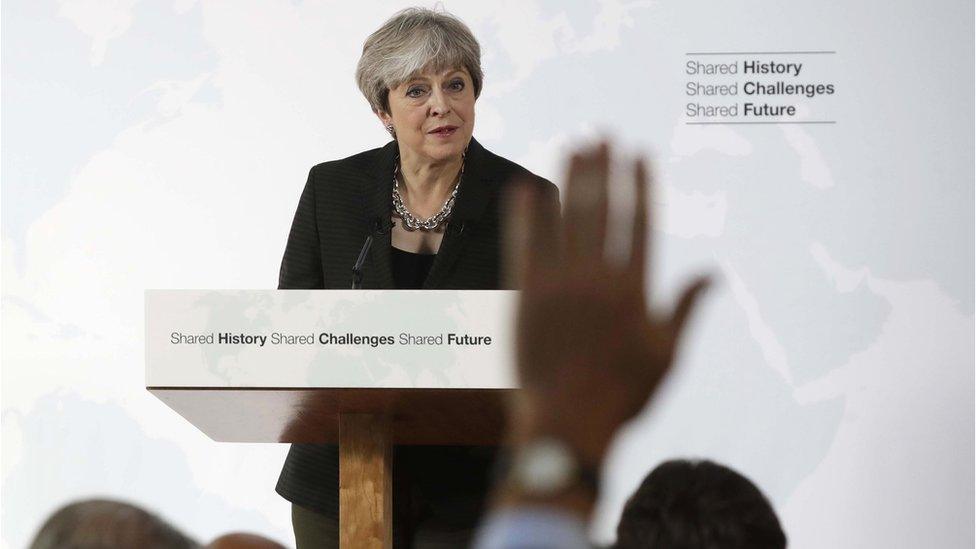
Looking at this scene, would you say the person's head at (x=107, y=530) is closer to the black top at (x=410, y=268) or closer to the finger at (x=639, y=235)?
the finger at (x=639, y=235)

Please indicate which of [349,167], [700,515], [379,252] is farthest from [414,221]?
[700,515]

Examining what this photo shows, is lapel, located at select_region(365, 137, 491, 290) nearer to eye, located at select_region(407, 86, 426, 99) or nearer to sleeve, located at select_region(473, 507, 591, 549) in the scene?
eye, located at select_region(407, 86, 426, 99)

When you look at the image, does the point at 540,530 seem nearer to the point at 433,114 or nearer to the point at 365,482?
the point at 365,482

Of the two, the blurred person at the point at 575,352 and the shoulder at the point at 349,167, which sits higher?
the shoulder at the point at 349,167

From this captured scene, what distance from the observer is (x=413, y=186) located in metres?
2.25

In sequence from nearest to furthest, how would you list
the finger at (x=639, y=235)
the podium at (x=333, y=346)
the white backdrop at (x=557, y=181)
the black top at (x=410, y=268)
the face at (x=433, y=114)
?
the finger at (x=639, y=235)
the podium at (x=333, y=346)
the black top at (x=410, y=268)
the face at (x=433, y=114)
the white backdrop at (x=557, y=181)

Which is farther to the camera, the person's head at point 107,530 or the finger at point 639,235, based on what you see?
the person's head at point 107,530

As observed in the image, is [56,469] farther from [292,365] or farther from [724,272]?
[292,365]

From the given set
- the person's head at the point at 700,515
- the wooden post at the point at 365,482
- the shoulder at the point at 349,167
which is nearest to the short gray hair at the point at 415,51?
the shoulder at the point at 349,167

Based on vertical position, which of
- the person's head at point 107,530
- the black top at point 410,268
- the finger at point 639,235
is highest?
the black top at point 410,268

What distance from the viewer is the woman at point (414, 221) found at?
1.84m

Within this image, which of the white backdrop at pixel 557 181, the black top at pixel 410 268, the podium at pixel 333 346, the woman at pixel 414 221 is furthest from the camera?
the white backdrop at pixel 557 181

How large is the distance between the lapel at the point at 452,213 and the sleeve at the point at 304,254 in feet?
0.44

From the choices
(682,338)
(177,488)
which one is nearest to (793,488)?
(177,488)
